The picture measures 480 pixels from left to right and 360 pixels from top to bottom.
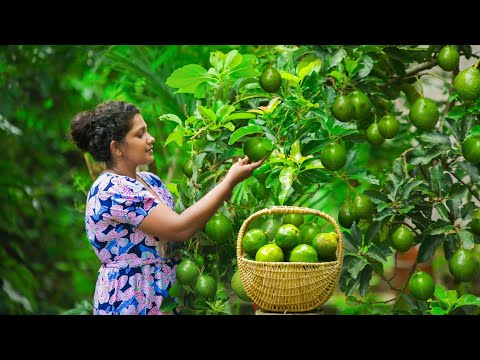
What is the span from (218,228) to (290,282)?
0.34 metres

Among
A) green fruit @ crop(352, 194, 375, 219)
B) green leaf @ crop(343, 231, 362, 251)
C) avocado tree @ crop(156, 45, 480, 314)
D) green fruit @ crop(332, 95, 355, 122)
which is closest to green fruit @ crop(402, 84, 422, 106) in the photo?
avocado tree @ crop(156, 45, 480, 314)

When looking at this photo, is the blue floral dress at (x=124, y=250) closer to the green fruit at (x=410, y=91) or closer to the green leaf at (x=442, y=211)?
the green leaf at (x=442, y=211)

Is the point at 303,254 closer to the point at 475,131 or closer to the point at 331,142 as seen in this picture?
the point at 331,142

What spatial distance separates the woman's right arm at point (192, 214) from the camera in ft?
6.61

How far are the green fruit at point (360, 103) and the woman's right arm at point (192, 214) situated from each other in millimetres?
365

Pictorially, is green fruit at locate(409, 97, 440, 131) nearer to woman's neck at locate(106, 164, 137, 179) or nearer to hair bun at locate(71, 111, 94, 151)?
woman's neck at locate(106, 164, 137, 179)

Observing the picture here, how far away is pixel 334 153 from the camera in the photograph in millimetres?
2094

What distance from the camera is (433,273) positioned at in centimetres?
412

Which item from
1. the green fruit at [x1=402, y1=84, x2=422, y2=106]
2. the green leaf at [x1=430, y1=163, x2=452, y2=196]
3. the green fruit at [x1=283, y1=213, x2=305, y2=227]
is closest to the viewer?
the green fruit at [x1=283, y1=213, x2=305, y2=227]

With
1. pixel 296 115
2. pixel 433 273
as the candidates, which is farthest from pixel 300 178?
pixel 433 273

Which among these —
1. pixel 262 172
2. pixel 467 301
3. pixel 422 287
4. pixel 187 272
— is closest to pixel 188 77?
pixel 262 172

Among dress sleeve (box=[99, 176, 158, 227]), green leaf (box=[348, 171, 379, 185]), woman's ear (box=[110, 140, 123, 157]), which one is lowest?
green leaf (box=[348, 171, 379, 185])

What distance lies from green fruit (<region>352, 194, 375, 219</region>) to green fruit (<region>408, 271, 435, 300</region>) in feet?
0.73

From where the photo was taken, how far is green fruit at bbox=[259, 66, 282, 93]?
84.7 inches
